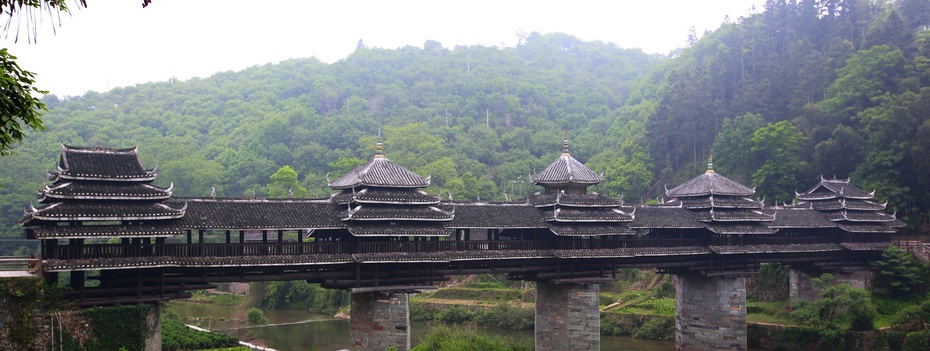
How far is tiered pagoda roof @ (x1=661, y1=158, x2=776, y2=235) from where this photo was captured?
39.0m

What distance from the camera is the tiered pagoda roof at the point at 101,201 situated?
79.6 feet

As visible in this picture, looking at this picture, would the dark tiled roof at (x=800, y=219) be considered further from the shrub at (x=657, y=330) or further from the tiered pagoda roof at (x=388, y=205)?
the tiered pagoda roof at (x=388, y=205)

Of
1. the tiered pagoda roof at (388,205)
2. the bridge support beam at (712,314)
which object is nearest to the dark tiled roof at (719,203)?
the bridge support beam at (712,314)

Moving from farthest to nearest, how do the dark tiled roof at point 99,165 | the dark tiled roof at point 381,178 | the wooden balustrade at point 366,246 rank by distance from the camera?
the dark tiled roof at point 381,178
the wooden balustrade at point 366,246
the dark tiled roof at point 99,165

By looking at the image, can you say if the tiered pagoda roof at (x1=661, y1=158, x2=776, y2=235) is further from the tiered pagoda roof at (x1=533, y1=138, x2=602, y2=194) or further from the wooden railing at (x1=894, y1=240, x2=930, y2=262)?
the wooden railing at (x1=894, y1=240, x2=930, y2=262)

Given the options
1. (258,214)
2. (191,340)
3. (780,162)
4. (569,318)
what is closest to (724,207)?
(569,318)

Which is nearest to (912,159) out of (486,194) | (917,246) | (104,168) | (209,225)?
(917,246)

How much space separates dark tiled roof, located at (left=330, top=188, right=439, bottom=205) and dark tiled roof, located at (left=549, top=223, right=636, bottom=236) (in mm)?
6183

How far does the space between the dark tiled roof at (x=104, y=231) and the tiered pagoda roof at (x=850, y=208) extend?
34.3m

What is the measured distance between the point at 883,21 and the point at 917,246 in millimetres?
29968

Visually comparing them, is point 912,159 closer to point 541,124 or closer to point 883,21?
point 883,21

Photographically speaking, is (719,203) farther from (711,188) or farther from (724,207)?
(711,188)

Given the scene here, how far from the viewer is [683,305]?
40.7 metres

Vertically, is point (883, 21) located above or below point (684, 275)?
above
